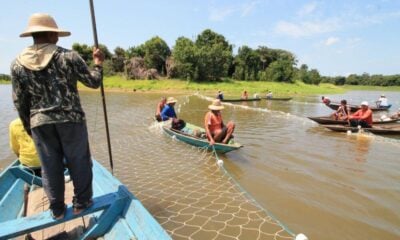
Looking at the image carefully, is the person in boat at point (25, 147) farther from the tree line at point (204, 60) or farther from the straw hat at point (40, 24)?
the tree line at point (204, 60)

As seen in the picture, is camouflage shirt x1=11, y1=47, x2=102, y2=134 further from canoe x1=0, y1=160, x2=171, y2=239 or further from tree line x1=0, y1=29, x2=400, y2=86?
tree line x1=0, y1=29, x2=400, y2=86

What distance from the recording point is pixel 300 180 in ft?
21.3

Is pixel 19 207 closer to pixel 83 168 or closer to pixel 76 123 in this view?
pixel 83 168

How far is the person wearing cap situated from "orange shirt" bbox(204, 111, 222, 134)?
216 inches

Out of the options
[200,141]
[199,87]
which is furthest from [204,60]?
[200,141]

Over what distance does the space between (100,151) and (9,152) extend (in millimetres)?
2605

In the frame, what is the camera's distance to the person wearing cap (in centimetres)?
231

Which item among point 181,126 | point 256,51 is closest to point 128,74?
point 256,51

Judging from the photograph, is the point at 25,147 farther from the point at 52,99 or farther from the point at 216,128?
the point at 216,128

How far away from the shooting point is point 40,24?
2.40 meters

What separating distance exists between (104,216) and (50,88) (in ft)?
4.43

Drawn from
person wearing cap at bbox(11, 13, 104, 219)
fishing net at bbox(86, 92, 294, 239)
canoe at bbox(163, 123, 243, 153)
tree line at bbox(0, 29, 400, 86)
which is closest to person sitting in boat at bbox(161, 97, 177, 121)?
canoe at bbox(163, 123, 243, 153)

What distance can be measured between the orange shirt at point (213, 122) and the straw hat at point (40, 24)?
18.8 feet

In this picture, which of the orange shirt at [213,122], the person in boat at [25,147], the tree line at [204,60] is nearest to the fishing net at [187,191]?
the orange shirt at [213,122]
